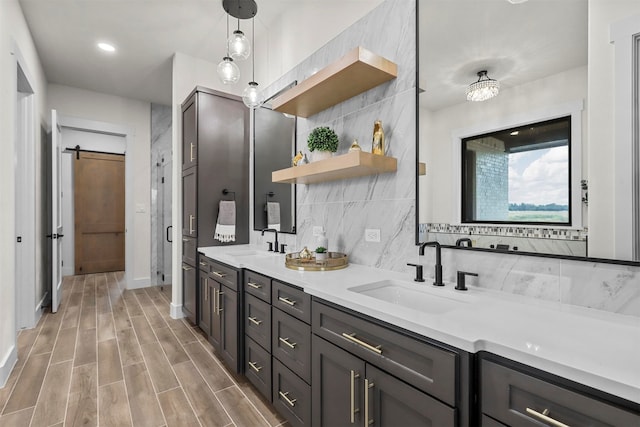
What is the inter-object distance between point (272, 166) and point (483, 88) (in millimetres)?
1985

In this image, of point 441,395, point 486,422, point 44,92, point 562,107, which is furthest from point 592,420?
point 44,92

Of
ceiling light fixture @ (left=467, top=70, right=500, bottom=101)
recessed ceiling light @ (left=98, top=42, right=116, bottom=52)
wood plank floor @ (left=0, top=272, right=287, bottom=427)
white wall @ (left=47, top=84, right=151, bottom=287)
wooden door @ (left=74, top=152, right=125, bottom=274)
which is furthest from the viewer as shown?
wooden door @ (left=74, top=152, right=125, bottom=274)

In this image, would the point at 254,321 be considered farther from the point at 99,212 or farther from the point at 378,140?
the point at 99,212

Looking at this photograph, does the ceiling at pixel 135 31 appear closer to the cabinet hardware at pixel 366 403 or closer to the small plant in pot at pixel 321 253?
Result: the small plant in pot at pixel 321 253

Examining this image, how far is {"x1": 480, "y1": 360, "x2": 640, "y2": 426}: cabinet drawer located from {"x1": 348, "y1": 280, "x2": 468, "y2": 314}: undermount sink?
516 millimetres

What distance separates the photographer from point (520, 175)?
1.30 meters

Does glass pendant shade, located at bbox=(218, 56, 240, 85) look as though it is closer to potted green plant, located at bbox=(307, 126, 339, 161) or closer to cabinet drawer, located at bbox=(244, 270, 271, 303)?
potted green plant, located at bbox=(307, 126, 339, 161)

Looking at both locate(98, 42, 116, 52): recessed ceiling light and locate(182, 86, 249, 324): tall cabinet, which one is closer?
locate(182, 86, 249, 324): tall cabinet

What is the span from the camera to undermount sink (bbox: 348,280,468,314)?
1.39 m

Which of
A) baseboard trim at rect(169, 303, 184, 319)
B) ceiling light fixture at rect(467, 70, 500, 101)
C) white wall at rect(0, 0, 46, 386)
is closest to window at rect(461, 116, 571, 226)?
ceiling light fixture at rect(467, 70, 500, 101)

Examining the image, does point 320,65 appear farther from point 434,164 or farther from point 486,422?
point 486,422

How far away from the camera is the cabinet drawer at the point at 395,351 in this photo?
91cm

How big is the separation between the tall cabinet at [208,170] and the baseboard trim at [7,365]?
1.31m

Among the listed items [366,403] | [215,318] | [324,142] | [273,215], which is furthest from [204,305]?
[366,403]
